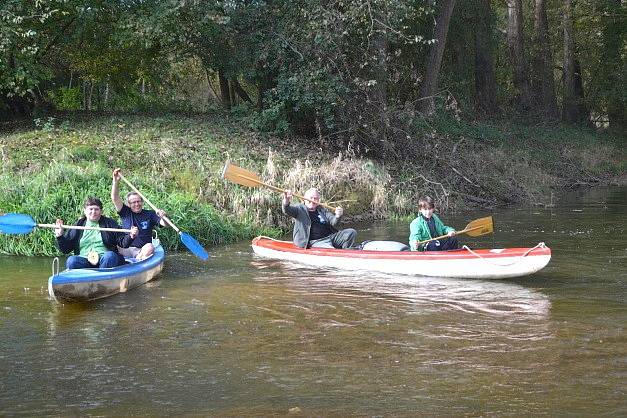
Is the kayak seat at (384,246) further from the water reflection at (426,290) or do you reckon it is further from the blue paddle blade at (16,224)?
the blue paddle blade at (16,224)

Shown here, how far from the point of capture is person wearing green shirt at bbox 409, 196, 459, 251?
35.5 feet

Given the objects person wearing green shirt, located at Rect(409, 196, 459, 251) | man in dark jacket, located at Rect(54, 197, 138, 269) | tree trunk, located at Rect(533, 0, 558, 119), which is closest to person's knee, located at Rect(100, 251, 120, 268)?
man in dark jacket, located at Rect(54, 197, 138, 269)

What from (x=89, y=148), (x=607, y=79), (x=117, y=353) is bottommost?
(x=117, y=353)

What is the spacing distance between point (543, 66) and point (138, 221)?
23.4m

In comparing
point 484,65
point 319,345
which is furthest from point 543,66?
point 319,345

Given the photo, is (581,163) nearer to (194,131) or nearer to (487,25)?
(487,25)

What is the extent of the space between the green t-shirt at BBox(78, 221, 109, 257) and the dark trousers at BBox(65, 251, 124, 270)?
21cm

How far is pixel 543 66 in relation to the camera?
30.5 meters

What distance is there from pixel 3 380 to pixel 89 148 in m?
9.91

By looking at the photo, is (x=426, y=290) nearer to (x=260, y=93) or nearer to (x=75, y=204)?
(x=75, y=204)

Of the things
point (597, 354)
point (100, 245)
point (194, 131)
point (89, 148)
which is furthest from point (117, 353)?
point (194, 131)

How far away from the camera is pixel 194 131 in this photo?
18344 millimetres

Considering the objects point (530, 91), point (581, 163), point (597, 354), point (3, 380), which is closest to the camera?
point (3, 380)

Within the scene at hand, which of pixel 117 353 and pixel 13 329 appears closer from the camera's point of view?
pixel 117 353
